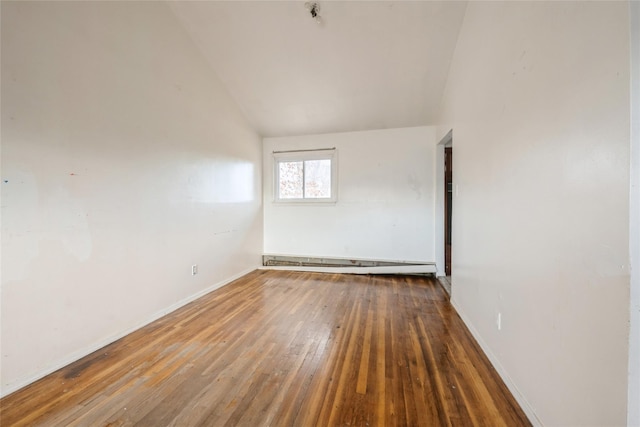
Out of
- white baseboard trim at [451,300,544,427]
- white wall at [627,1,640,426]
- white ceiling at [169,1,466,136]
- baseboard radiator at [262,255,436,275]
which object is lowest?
white baseboard trim at [451,300,544,427]

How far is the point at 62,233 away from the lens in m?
1.74

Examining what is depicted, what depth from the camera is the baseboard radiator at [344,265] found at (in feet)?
13.2

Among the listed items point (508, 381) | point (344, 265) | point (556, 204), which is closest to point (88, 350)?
point (508, 381)

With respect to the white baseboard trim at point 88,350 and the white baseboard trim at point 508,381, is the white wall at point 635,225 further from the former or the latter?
the white baseboard trim at point 88,350

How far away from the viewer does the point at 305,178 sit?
462 cm

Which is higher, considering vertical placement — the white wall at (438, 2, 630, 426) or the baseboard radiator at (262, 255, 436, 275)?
the white wall at (438, 2, 630, 426)

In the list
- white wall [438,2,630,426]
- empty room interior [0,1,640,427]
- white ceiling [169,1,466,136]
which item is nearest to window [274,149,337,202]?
white ceiling [169,1,466,136]

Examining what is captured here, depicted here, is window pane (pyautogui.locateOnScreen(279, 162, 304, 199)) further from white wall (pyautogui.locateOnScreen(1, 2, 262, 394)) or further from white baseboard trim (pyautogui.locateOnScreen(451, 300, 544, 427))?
white baseboard trim (pyautogui.locateOnScreen(451, 300, 544, 427))

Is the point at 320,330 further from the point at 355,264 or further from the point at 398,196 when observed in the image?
the point at 398,196

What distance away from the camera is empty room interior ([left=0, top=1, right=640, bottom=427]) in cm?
97

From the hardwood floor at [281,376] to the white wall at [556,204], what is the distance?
1.12 feet

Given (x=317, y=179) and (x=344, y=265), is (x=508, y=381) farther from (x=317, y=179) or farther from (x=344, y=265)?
(x=317, y=179)

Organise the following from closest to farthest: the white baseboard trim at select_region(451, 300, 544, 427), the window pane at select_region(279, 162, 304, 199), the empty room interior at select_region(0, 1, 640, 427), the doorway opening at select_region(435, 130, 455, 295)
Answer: the empty room interior at select_region(0, 1, 640, 427)
the white baseboard trim at select_region(451, 300, 544, 427)
the doorway opening at select_region(435, 130, 455, 295)
the window pane at select_region(279, 162, 304, 199)

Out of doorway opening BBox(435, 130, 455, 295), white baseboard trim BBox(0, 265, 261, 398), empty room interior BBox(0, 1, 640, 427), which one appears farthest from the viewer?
doorway opening BBox(435, 130, 455, 295)
